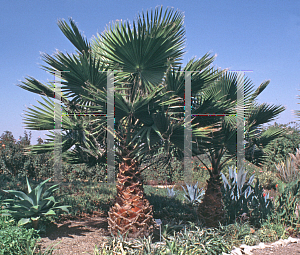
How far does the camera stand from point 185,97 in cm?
454

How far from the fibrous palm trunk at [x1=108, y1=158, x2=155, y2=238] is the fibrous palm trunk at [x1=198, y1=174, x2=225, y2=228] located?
4.60ft

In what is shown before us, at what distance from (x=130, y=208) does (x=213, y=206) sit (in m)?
1.92

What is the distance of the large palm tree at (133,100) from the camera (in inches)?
161

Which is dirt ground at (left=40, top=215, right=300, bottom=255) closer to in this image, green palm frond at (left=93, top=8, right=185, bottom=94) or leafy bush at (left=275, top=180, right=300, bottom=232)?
leafy bush at (left=275, top=180, right=300, bottom=232)

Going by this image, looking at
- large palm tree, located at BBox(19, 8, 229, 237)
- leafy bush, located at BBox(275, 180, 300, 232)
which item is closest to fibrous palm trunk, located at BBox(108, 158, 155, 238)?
large palm tree, located at BBox(19, 8, 229, 237)

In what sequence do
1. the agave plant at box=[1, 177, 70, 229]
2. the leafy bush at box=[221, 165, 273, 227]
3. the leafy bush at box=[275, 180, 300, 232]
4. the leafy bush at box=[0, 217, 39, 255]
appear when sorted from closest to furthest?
1. the leafy bush at box=[0, 217, 39, 255]
2. the agave plant at box=[1, 177, 70, 229]
3. the leafy bush at box=[221, 165, 273, 227]
4. the leafy bush at box=[275, 180, 300, 232]

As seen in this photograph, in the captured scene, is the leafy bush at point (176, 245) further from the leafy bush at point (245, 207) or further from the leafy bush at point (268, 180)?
the leafy bush at point (268, 180)

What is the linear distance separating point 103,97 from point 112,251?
2432 millimetres

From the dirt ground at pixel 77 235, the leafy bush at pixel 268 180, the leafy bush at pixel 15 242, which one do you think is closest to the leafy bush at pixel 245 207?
the dirt ground at pixel 77 235

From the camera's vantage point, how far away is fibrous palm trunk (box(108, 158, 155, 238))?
4309 millimetres

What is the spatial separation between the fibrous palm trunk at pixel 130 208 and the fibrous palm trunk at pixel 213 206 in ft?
4.60

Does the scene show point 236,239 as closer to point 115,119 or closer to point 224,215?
point 224,215

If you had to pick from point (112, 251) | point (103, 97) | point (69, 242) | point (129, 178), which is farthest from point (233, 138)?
point (69, 242)

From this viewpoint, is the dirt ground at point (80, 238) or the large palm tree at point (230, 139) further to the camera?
the large palm tree at point (230, 139)
